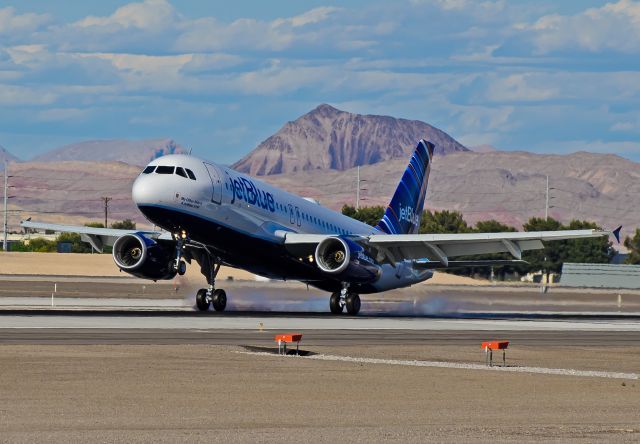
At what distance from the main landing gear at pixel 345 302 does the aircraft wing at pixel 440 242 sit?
1.93m

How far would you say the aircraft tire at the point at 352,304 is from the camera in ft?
179

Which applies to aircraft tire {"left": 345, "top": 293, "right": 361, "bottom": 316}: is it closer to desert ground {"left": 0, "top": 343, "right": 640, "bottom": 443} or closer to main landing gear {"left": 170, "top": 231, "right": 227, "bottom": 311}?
main landing gear {"left": 170, "top": 231, "right": 227, "bottom": 311}

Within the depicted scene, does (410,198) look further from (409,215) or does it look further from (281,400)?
(281,400)

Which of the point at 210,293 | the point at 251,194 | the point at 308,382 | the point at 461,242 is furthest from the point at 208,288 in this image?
the point at 308,382

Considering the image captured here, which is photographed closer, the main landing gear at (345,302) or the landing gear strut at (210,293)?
the landing gear strut at (210,293)

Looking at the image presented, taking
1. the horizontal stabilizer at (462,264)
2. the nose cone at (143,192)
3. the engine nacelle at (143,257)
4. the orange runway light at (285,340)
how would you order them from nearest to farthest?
the orange runway light at (285,340) → the nose cone at (143,192) → the engine nacelle at (143,257) → the horizontal stabilizer at (462,264)

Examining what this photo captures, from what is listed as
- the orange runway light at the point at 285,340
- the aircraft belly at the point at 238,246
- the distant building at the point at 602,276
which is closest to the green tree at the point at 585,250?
the distant building at the point at 602,276

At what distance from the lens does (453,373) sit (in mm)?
26047

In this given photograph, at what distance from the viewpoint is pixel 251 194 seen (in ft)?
170

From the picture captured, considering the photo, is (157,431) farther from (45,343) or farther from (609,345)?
(609,345)

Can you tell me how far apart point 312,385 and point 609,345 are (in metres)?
15.3

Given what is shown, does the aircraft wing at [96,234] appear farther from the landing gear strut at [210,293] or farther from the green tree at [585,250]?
the green tree at [585,250]

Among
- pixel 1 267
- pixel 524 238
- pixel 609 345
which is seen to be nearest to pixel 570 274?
pixel 1 267

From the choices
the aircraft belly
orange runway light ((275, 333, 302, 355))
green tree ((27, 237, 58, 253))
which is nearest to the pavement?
orange runway light ((275, 333, 302, 355))
